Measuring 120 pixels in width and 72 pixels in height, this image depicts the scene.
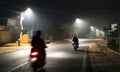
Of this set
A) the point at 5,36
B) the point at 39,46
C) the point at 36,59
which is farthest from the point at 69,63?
the point at 5,36

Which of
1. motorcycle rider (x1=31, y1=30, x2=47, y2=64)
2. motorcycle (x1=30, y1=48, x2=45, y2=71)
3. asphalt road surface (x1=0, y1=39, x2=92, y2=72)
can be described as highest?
motorcycle rider (x1=31, y1=30, x2=47, y2=64)

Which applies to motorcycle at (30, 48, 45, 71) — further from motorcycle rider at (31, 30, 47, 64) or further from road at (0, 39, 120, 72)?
road at (0, 39, 120, 72)

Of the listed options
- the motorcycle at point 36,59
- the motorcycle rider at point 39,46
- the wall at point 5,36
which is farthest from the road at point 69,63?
the wall at point 5,36

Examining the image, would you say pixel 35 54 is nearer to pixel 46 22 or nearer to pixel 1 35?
pixel 1 35

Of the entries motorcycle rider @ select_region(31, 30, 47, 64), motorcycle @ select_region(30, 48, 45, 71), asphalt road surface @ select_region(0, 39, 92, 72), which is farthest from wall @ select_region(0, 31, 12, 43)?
motorcycle @ select_region(30, 48, 45, 71)

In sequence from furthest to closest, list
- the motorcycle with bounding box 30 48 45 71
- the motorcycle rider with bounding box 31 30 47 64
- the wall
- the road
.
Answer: the wall → the road → the motorcycle rider with bounding box 31 30 47 64 → the motorcycle with bounding box 30 48 45 71

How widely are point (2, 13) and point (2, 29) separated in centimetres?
1388

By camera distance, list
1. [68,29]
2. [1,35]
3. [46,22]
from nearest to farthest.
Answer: [1,35] < [46,22] < [68,29]

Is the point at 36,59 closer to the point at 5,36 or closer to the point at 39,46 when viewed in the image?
the point at 39,46

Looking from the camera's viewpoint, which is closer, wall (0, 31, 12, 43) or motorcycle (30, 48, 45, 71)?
motorcycle (30, 48, 45, 71)

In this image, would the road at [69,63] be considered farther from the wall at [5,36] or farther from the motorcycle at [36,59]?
the wall at [5,36]

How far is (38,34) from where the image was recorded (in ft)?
39.3

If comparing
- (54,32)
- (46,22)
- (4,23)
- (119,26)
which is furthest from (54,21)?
(119,26)

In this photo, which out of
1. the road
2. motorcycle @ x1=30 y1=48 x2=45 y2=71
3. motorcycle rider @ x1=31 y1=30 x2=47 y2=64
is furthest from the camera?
the road
